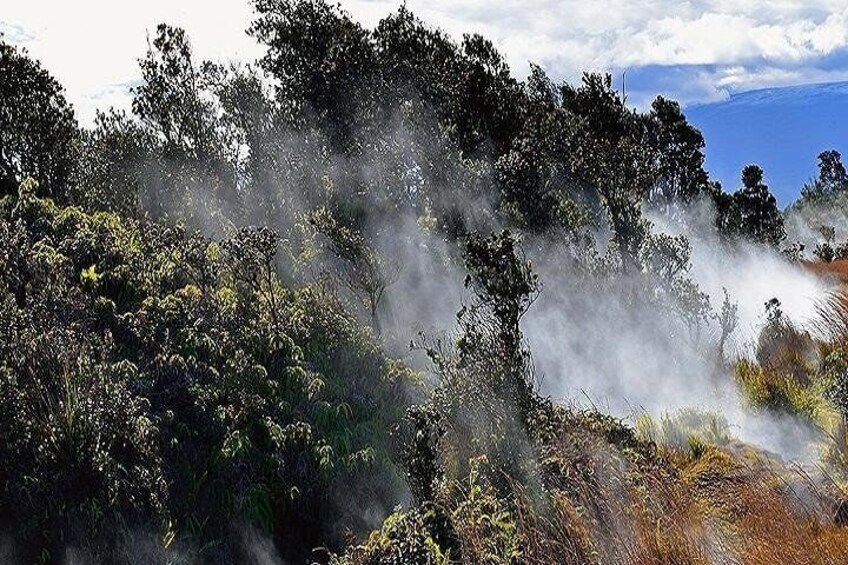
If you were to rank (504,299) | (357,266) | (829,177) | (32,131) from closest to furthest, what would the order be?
1. (504,299)
2. (357,266)
3. (32,131)
4. (829,177)

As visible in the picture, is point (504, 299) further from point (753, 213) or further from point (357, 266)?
point (753, 213)

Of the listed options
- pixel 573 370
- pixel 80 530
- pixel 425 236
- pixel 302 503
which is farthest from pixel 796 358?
pixel 80 530

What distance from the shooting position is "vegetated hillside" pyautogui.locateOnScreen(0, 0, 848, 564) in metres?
6.71

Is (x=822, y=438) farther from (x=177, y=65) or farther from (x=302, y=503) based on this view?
(x=177, y=65)

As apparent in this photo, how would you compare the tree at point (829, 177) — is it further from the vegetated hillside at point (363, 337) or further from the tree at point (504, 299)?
the tree at point (504, 299)

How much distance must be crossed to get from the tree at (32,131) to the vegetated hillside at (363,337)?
49 mm

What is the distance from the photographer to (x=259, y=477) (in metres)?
8.24

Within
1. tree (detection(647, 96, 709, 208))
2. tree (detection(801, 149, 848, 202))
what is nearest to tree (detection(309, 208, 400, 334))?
tree (detection(647, 96, 709, 208))

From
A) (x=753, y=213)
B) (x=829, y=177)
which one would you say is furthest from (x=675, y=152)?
(x=829, y=177)

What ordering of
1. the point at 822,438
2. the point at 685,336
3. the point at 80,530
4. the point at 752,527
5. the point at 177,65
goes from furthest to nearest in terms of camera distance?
the point at 177,65, the point at 685,336, the point at 822,438, the point at 80,530, the point at 752,527

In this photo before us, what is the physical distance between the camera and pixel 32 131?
13.2m

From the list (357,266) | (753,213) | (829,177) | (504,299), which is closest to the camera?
(504,299)

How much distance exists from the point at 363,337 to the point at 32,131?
7.59 meters

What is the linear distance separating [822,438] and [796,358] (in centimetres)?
249
